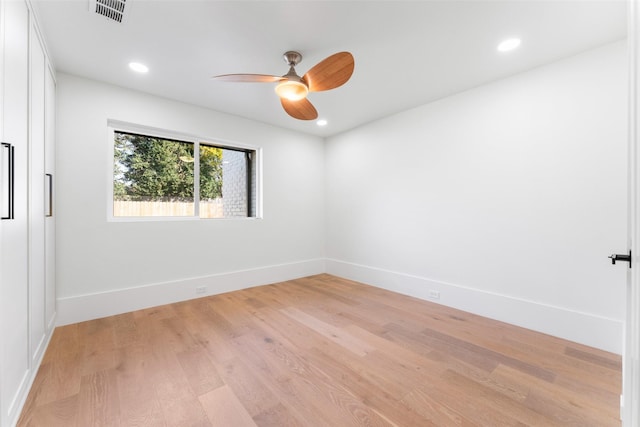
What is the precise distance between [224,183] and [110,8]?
2.29 metres

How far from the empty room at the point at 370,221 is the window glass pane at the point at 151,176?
23 millimetres

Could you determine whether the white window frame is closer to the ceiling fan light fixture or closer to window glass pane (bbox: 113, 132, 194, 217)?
window glass pane (bbox: 113, 132, 194, 217)

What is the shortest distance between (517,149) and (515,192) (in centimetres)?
43

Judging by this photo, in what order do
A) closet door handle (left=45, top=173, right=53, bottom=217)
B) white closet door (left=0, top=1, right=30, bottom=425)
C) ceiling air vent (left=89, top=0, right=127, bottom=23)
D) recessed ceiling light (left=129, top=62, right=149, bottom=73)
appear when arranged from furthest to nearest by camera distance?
recessed ceiling light (left=129, top=62, right=149, bottom=73)
closet door handle (left=45, top=173, right=53, bottom=217)
ceiling air vent (left=89, top=0, right=127, bottom=23)
white closet door (left=0, top=1, right=30, bottom=425)

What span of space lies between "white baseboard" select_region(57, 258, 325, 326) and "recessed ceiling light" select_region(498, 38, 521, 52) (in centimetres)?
376

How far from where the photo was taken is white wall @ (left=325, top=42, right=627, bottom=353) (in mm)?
2180

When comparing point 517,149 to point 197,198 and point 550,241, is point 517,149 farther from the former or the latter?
point 197,198

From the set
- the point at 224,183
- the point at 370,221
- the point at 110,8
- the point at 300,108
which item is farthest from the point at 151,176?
the point at 370,221

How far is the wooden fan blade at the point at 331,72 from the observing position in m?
1.90

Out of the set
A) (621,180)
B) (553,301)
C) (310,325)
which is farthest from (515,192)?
(310,325)

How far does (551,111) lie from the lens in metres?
2.43

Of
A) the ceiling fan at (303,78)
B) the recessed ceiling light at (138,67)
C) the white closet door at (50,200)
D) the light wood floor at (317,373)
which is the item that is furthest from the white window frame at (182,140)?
the ceiling fan at (303,78)

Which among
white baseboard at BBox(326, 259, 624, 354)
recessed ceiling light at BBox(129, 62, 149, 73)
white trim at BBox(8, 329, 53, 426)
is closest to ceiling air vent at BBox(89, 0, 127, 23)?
recessed ceiling light at BBox(129, 62, 149, 73)

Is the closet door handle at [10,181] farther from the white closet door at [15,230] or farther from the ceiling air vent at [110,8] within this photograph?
the ceiling air vent at [110,8]
